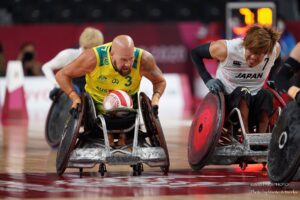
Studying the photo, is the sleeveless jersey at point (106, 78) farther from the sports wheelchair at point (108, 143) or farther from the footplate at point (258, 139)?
the footplate at point (258, 139)

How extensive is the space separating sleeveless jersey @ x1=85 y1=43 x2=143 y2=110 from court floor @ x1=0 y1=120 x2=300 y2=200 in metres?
0.83

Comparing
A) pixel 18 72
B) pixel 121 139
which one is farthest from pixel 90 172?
pixel 18 72

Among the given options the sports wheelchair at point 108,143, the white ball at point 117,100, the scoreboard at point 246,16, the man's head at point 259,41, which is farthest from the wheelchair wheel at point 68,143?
the scoreboard at point 246,16

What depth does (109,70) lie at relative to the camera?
10500 millimetres

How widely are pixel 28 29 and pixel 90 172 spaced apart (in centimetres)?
1439

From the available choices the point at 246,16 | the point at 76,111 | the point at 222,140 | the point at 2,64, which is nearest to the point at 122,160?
the point at 76,111

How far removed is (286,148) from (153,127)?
6.58 ft

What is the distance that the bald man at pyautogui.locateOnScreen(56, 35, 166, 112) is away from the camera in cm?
1034

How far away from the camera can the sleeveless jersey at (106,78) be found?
1049cm

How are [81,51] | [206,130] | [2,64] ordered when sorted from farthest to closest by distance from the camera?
[2,64]
[81,51]
[206,130]

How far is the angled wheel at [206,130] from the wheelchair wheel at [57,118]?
363 cm

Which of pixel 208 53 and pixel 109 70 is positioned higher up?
pixel 208 53

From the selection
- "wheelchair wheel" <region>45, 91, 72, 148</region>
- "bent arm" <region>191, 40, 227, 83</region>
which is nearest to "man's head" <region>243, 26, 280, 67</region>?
"bent arm" <region>191, 40, 227, 83</region>

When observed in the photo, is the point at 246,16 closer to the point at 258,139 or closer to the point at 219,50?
the point at 219,50
